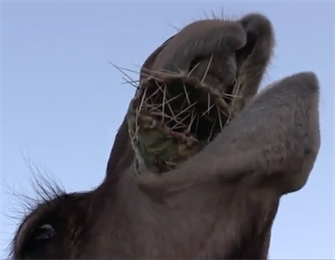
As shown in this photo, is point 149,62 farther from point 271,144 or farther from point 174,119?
point 271,144

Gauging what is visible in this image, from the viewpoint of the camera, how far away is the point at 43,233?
134 inches

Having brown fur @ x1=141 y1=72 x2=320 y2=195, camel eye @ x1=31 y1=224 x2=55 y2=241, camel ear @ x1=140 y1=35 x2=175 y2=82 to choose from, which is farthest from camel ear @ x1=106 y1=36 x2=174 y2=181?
brown fur @ x1=141 y1=72 x2=320 y2=195

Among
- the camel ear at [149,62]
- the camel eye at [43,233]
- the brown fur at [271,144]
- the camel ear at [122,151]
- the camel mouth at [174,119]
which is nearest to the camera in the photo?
the brown fur at [271,144]

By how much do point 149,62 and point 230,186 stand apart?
70 cm

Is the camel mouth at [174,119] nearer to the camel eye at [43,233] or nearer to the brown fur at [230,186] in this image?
the brown fur at [230,186]

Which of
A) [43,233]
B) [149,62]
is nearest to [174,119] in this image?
[149,62]

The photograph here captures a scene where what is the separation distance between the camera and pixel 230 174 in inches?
106

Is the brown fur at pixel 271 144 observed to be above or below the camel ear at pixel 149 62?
below

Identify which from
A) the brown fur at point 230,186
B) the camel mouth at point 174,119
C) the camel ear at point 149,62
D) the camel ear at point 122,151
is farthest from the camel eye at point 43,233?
the camel ear at point 149,62

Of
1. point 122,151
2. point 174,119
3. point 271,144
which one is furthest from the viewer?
point 122,151

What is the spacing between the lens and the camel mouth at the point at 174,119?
9.62 ft

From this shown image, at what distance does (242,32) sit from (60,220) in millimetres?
1106

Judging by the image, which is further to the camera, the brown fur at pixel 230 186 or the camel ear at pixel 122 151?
the camel ear at pixel 122 151

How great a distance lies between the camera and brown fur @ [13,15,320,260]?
267 cm
